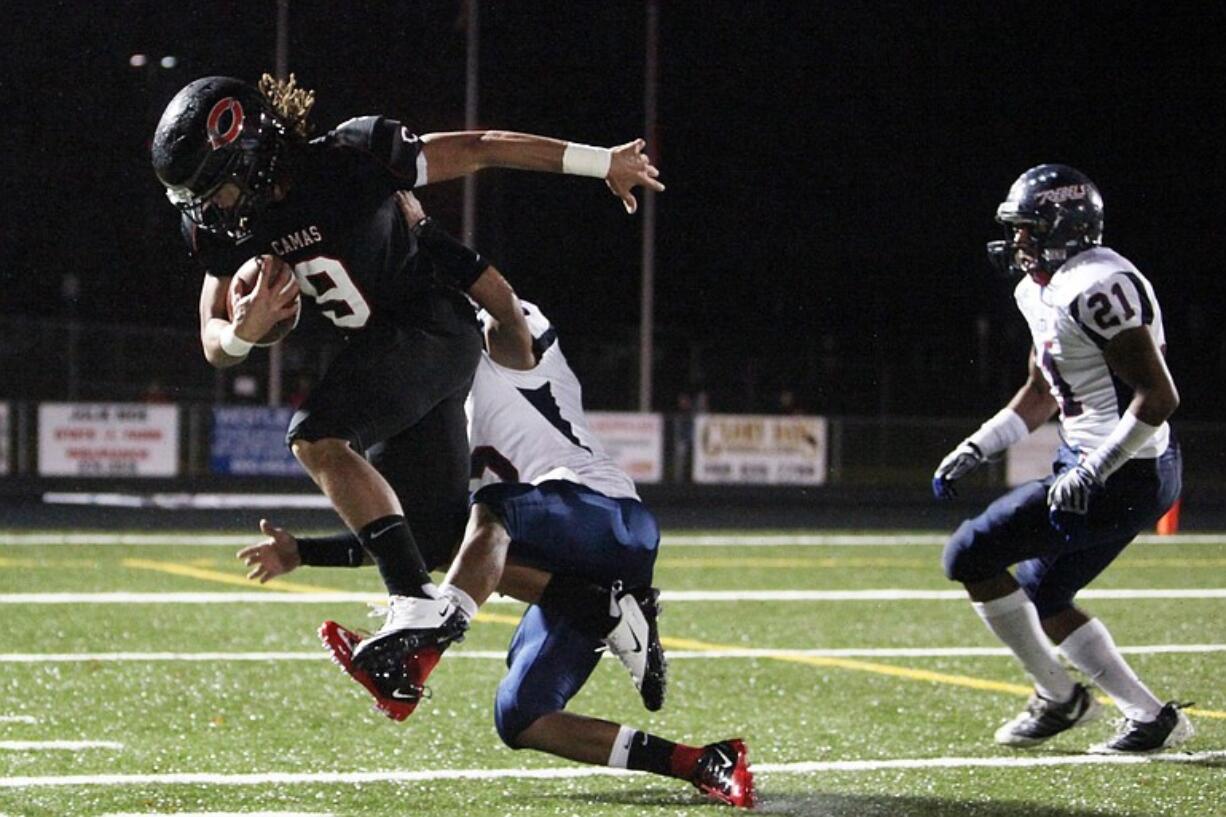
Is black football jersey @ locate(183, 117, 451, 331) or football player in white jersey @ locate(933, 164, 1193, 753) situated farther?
football player in white jersey @ locate(933, 164, 1193, 753)

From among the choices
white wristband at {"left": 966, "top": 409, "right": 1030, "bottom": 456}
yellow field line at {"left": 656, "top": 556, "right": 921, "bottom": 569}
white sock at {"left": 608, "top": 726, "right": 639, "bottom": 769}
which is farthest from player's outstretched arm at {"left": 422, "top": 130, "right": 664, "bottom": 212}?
yellow field line at {"left": 656, "top": 556, "right": 921, "bottom": 569}

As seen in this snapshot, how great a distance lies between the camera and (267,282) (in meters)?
4.85

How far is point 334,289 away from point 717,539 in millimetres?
11475

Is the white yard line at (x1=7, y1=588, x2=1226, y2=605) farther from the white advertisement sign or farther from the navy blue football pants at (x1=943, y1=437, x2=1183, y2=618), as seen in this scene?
the white advertisement sign

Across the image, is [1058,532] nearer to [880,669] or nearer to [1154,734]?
[1154,734]

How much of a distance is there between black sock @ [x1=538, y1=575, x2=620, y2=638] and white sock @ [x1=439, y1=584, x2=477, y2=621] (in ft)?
1.03

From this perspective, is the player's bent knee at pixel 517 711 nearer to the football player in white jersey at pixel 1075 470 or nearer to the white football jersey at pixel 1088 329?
the football player in white jersey at pixel 1075 470

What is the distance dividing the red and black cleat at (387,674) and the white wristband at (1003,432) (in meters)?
2.38

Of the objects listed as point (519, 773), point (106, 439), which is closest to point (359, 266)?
point (519, 773)

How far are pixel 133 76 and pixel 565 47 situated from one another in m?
10.0

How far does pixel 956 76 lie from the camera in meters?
40.9

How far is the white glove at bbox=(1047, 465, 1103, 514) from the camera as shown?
5.66 meters

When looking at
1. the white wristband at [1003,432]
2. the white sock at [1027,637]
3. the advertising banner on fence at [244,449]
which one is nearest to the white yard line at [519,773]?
the white sock at [1027,637]

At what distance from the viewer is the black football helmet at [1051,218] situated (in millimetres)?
5918
